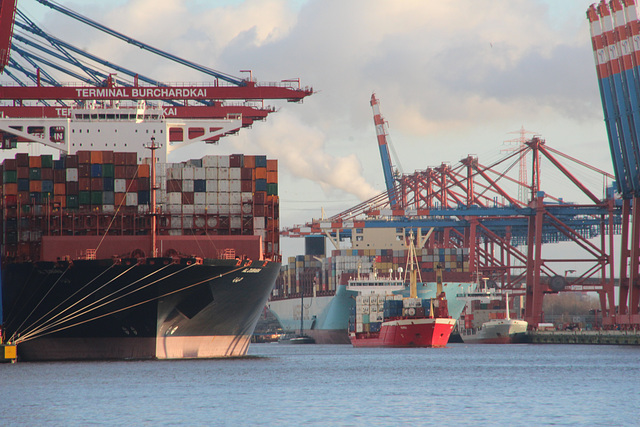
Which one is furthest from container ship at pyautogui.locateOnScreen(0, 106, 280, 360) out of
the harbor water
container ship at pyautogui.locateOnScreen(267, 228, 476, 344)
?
container ship at pyautogui.locateOnScreen(267, 228, 476, 344)

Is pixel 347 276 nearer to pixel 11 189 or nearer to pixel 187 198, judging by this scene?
pixel 187 198

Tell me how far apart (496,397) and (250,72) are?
29.6 meters

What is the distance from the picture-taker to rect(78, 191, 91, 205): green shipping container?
173ft

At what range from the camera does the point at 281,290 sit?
424ft

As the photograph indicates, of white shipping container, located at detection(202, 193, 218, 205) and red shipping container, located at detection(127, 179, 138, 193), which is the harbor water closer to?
white shipping container, located at detection(202, 193, 218, 205)

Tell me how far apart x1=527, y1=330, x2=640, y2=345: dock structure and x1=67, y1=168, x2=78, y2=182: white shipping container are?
44.5 meters

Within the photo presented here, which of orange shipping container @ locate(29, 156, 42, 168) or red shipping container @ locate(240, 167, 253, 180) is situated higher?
orange shipping container @ locate(29, 156, 42, 168)

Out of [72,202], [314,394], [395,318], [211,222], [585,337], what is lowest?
[314,394]

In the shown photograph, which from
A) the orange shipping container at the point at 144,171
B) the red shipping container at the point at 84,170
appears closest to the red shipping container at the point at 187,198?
the orange shipping container at the point at 144,171

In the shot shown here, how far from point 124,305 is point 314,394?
13812 mm

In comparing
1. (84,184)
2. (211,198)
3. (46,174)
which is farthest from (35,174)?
(211,198)

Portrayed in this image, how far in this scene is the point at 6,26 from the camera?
54.8 m

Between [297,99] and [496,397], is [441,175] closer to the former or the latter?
[297,99]

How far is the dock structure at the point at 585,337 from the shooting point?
81875 millimetres
